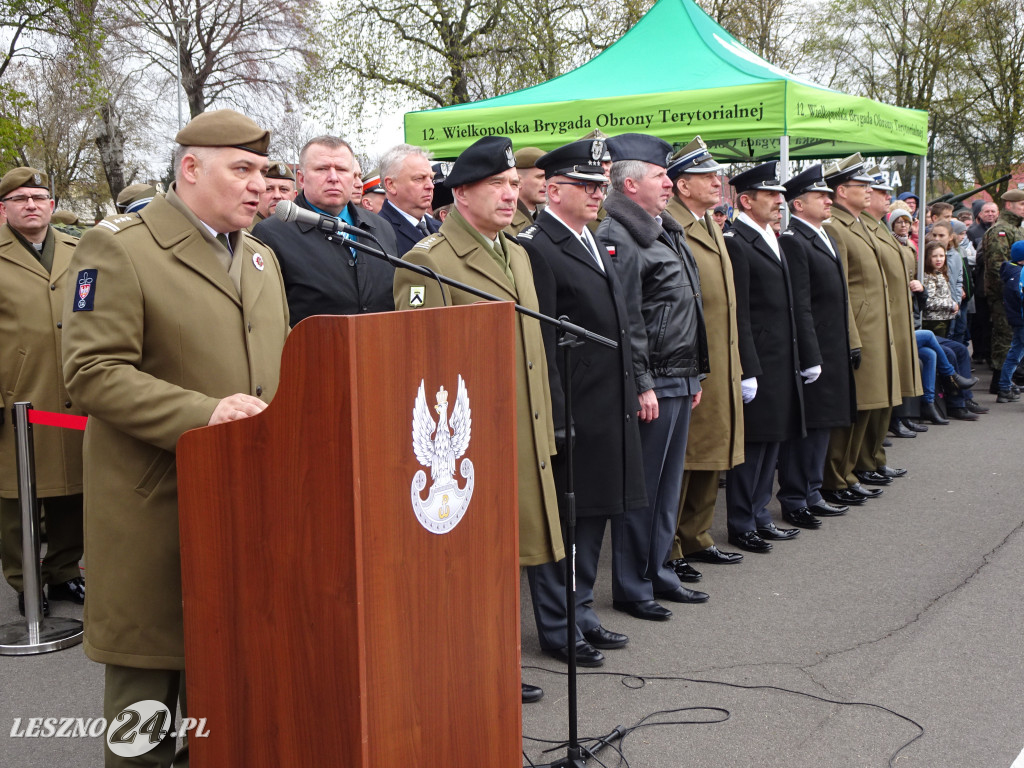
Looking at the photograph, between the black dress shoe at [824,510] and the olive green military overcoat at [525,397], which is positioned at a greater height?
the olive green military overcoat at [525,397]

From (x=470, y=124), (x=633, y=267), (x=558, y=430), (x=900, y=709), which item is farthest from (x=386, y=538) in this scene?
(x=470, y=124)

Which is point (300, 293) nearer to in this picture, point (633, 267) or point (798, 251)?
point (633, 267)

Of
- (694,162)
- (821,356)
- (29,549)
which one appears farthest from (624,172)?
(29,549)

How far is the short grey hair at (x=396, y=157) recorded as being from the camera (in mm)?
5562

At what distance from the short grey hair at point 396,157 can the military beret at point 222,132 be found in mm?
3025

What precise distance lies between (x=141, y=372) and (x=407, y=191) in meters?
3.33

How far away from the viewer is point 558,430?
4.11 m

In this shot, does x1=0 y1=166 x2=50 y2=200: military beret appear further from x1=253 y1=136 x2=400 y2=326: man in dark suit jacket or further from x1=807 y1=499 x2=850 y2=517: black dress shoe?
x1=807 y1=499 x2=850 y2=517: black dress shoe

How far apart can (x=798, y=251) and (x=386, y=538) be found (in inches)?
194

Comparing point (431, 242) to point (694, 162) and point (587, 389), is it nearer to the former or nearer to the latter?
point (587, 389)

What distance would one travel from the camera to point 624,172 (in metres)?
4.89

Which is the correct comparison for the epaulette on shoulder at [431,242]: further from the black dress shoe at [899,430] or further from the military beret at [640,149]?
the black dress shoe at [899,430]

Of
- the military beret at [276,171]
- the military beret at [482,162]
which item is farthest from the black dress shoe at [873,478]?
the military beret at [482,162]

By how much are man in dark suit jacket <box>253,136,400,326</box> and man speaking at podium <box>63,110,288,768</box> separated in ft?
5.94
